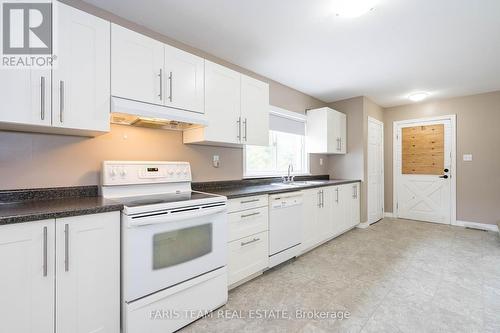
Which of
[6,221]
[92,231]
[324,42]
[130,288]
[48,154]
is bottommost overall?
[130,288]

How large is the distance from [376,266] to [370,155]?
2.58 metres

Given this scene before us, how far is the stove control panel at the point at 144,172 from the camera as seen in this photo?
191cm

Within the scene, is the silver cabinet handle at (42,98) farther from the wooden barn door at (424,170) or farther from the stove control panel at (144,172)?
the wooden barn door at (424,170)

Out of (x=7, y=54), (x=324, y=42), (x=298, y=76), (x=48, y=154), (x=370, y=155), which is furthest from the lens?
(x=370, y=155)

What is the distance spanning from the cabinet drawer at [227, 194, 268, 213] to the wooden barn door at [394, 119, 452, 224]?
166 inches

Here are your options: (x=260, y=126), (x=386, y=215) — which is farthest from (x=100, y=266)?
(x=386, y=215)

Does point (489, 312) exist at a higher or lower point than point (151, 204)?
lower

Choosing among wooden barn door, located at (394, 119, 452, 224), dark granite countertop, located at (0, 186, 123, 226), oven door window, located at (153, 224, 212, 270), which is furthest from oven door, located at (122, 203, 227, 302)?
wooden barn door, located at (394, 119, 452, 224)

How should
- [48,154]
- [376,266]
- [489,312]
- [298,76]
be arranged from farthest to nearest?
[298,76] < [376,266] < [489,312] < [48,154]

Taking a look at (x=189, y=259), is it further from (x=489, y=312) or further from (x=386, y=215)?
(x=386, y=215)

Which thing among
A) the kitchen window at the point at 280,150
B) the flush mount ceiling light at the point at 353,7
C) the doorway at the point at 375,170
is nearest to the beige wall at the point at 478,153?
the doorway at the point at 375,170

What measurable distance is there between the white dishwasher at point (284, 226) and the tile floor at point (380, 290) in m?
0.17

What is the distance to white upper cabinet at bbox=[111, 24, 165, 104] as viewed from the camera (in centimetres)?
178

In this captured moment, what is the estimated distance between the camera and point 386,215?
537cm
